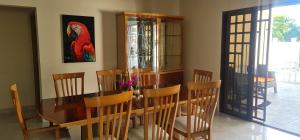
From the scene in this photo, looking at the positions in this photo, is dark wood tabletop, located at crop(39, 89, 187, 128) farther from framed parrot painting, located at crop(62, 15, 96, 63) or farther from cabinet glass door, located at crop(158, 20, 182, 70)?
cabinet glass door, located at crop(158, 20, 182, 70)

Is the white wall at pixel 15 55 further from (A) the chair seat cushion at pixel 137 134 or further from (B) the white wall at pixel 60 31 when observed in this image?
(A) the chair seat cushion at pixel 137 134

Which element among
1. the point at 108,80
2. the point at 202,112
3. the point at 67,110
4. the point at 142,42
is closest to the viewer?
the point at 67,110

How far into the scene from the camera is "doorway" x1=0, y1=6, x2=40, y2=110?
→ 14.3 ft

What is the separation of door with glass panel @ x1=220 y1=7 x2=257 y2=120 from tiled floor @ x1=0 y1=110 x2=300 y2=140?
29 cm

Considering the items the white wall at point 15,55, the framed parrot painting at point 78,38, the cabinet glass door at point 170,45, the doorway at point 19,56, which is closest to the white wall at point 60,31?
the framed parrot painting at point 78,38

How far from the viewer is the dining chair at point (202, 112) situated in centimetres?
228

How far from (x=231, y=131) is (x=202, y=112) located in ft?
4.36

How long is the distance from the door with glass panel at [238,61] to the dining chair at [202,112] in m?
1.75

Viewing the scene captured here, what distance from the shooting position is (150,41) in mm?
4582

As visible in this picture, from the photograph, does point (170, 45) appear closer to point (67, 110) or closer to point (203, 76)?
point (203, 76)

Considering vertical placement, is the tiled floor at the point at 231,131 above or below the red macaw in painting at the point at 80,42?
below

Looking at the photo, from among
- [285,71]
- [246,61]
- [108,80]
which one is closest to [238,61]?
[246,61]

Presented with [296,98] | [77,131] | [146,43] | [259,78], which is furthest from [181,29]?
[296,98]

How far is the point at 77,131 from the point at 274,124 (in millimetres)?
3252
